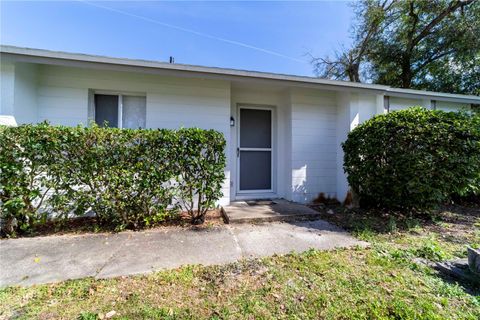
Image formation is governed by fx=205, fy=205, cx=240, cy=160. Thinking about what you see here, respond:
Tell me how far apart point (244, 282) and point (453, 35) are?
604 inches

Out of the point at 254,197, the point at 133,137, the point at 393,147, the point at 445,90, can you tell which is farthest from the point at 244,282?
the point at 445,90

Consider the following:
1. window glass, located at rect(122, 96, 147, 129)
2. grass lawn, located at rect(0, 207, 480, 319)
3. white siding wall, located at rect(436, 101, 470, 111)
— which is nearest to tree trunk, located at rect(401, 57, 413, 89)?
white siding wall, located at rect(436, 101, 470, 111)

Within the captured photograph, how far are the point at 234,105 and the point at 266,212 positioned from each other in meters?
2.70

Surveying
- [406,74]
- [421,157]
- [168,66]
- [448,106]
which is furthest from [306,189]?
[406,74]

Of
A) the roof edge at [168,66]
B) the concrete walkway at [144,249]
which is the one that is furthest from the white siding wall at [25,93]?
the concrete walkway at [144,249]

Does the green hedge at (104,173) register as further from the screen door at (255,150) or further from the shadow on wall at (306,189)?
the shadow on wall at (306,189)

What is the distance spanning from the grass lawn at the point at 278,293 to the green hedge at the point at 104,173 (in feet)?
4.60

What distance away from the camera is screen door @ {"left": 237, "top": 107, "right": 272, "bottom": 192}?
5211mm

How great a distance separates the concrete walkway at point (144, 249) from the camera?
221cm

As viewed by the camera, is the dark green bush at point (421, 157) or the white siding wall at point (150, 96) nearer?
the dark green bush at point (421, 157)

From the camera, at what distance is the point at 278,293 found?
1.86 m

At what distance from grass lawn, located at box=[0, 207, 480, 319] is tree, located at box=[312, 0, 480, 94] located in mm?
13035

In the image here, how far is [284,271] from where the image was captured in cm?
220

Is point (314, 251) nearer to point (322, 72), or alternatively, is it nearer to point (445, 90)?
point (322, 72)
